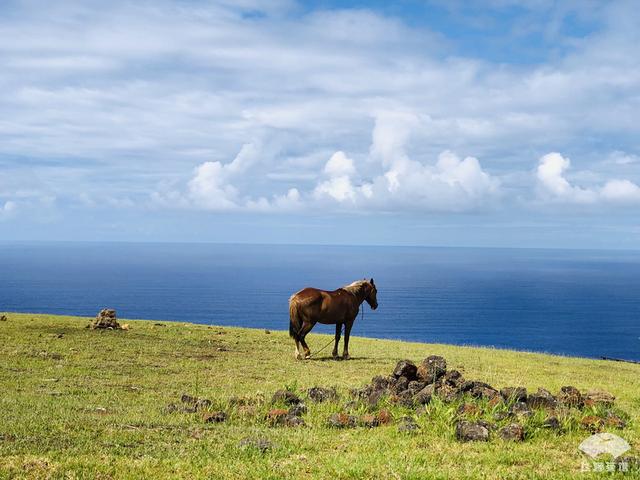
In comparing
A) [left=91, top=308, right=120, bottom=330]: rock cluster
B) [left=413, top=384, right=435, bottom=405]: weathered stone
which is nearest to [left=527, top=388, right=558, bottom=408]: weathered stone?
[left=413, top=384, right=435, bottom=405]: weathered stone

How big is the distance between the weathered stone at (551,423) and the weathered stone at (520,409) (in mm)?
465

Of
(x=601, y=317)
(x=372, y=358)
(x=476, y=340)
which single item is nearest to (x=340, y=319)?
(x=372, y=358)

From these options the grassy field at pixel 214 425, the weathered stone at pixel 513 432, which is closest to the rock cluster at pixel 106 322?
the grassy field at pixel 214 425

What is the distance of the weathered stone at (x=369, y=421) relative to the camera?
43.0ft

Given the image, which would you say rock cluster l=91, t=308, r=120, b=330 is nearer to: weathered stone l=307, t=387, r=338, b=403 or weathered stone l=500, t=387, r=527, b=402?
weathered stone l=307, t=387, r=338, b=403

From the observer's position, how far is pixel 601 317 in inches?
7298

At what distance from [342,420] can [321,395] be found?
2386 mm

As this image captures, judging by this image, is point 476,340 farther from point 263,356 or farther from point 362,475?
point 362,475

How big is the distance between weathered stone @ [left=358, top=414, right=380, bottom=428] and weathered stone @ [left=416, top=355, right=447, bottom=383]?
3.42 meters

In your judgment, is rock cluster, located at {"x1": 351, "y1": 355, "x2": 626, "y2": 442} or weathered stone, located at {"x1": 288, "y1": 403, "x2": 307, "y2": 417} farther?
weathered stone, located at {"x1": 288, "y1": 403, "x2": 307, "y2": 417}

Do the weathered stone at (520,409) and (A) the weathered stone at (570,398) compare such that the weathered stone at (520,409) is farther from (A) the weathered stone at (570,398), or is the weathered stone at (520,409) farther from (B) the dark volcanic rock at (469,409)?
(A) the weathered stone at (570,398)

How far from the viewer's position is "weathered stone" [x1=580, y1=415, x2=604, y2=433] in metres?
12.9

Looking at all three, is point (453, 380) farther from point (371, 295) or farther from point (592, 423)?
point (371, 295)

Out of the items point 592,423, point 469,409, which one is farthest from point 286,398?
point 592,423
